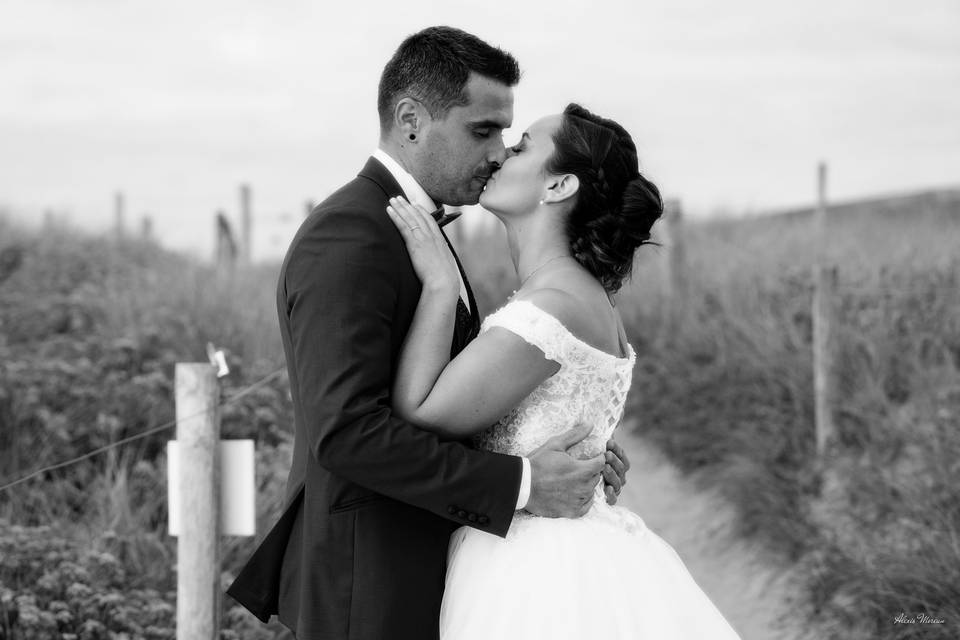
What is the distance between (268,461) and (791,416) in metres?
3.67

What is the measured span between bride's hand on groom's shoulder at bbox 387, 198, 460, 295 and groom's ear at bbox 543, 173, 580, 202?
1.39 ft

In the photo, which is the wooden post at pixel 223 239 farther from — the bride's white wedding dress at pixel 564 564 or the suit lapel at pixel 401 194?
the bride's white wedding dress at pixel 564 564

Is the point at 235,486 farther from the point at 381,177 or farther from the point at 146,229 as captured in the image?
the point at 146,229

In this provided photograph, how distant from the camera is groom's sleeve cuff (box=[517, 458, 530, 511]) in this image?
2.67m

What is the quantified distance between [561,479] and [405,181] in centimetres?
97

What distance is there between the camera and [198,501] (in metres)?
3.61

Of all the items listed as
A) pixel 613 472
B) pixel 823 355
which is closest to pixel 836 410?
pixel 823 355

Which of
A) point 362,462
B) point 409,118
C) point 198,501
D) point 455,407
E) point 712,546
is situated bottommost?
point 712,546

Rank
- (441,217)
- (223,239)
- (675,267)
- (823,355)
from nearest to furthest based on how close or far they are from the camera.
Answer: (441,217), (823,355), (675,267), (223,239)

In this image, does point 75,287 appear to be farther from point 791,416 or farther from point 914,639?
point 914,639

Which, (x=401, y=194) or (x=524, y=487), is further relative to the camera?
(x=401, y=194)

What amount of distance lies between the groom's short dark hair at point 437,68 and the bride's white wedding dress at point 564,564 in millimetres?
679

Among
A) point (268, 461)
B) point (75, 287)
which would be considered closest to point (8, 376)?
point (268, 461)

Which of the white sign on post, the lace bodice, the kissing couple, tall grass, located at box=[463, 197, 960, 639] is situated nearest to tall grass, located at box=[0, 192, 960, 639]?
tall grass, located at box=[463, 197, 960, 639]
